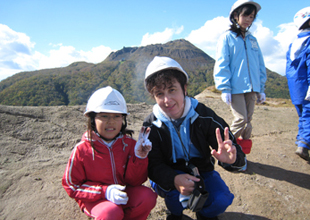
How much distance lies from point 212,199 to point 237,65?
6.64 feet

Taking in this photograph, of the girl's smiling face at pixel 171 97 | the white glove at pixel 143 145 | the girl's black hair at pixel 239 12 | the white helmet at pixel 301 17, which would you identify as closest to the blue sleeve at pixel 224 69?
the girl's black hair at pixel 239 12

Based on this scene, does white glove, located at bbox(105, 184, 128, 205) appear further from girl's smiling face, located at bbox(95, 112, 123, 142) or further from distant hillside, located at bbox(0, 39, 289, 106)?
distant hillside, located at bbox(0, 39, 289, 106)

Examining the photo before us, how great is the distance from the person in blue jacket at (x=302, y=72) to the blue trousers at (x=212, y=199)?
7.19ft

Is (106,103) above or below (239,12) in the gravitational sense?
below

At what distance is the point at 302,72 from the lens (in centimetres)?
325

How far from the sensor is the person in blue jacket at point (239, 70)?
2861 millimetres

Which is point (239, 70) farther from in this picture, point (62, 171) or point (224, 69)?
point (62, 171)

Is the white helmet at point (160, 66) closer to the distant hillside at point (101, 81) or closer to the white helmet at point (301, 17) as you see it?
the white helmet at point (301, 17)

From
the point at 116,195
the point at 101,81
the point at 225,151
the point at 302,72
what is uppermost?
the point at 101,81

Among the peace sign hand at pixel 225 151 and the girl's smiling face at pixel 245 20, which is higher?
the girl's smiling face at pixel 245 20

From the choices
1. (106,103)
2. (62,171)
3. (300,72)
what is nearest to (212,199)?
(106,103)

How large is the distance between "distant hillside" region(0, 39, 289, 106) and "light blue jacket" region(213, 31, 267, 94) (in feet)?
109

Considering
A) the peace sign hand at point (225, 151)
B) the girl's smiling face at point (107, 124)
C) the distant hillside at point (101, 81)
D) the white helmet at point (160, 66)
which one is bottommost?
the peace sign hand at point (225, 151)

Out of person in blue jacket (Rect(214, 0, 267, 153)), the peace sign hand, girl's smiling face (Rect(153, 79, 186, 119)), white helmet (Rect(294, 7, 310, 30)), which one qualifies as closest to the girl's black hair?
person in blue jacket (Rect(214, 0, 267, 153))
